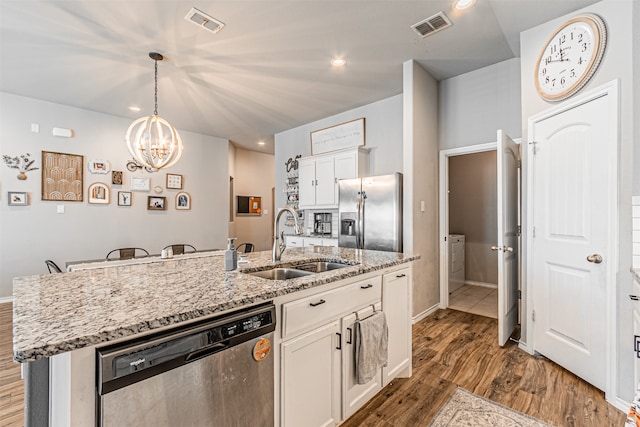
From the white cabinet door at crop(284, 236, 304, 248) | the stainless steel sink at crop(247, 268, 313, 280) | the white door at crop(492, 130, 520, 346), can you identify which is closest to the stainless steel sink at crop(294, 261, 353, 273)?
the stainless steel sink at crop(247, 268, 313, 280)

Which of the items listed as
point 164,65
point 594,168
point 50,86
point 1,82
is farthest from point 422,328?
point 1,82

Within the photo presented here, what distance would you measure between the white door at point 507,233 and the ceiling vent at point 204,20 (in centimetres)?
268

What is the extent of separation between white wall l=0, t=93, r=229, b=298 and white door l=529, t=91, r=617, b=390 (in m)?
5.64

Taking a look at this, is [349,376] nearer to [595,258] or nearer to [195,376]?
[195,376]

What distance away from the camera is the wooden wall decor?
439 centimetres

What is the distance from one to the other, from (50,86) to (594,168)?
5.99m

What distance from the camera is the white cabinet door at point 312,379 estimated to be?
→ 138 cm

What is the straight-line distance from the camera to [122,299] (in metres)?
1.14

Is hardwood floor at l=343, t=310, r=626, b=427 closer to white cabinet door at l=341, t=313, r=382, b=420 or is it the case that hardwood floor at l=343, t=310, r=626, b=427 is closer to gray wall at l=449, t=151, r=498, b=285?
white cabinet door at l=341, t=313, r=382, b=420

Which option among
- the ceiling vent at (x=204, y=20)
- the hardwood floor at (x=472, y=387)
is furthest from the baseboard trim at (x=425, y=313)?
the ceiling vent at (x=204, y=20)

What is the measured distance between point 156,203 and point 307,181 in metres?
2.88

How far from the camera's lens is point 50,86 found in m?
3.91

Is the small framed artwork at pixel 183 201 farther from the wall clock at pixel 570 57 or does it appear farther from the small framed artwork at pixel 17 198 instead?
the wall clock at pixel 570 57

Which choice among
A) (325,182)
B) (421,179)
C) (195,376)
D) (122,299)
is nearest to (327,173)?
(325,182)
